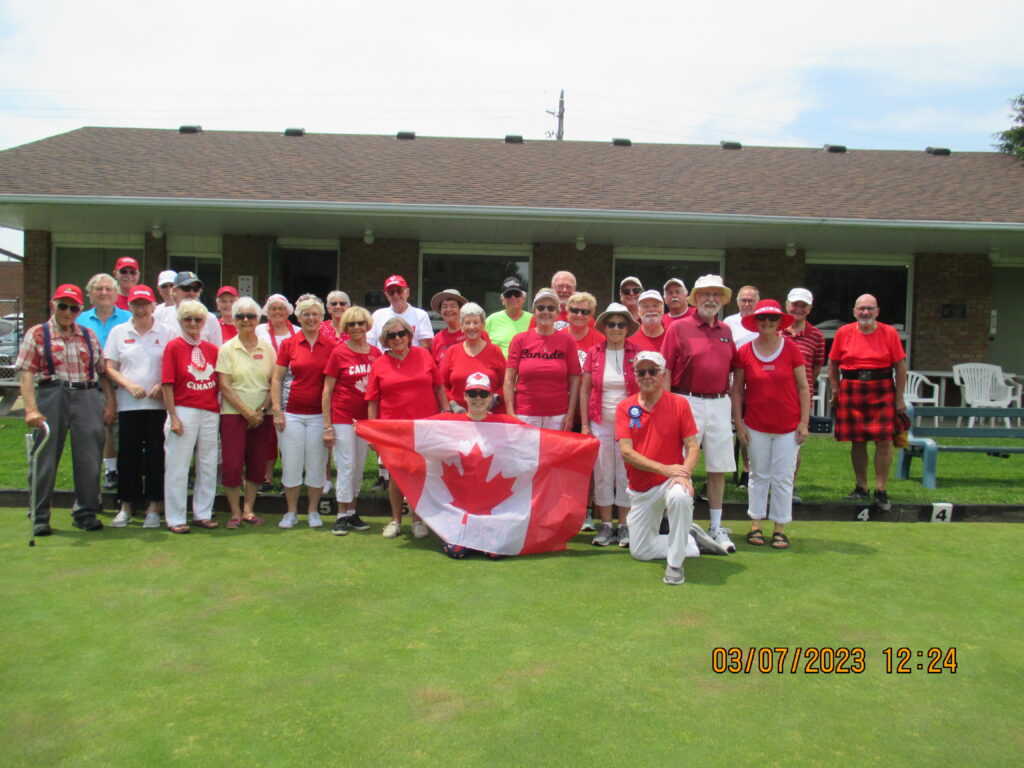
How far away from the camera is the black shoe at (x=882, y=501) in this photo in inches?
257

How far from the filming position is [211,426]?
598cm

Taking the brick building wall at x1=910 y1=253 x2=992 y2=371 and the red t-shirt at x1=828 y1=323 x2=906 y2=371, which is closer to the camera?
the red t-shirt at x1=828 y1=323 x2=906 y2=371

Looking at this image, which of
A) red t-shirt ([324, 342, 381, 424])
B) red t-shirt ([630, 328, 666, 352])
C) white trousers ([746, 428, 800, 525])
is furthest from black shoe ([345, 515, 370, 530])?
white trousers ([746, 428, 800, 525])

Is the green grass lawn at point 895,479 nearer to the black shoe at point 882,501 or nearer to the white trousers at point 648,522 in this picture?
the black shoe at point 882,501

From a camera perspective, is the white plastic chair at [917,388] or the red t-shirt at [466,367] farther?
the white plastic chair at [917,388]

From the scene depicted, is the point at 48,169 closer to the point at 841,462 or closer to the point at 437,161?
the point at 437,161

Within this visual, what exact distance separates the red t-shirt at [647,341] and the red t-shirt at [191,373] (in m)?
3.07

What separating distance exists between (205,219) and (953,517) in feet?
34.3

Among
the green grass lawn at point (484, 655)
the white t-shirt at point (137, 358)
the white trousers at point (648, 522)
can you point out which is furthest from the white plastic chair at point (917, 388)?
the white t-shirt at point (137, 358)

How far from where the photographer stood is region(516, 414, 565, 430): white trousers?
18.9 ft

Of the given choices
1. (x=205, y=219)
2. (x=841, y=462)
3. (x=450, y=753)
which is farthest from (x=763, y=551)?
(x=205, y=219)

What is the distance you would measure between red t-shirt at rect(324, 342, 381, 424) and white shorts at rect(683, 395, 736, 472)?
2350 millimetres

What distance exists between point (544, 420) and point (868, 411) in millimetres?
2869

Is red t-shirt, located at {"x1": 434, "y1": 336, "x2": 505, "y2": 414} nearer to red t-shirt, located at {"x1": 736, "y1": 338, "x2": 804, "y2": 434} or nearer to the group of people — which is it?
the group of people
